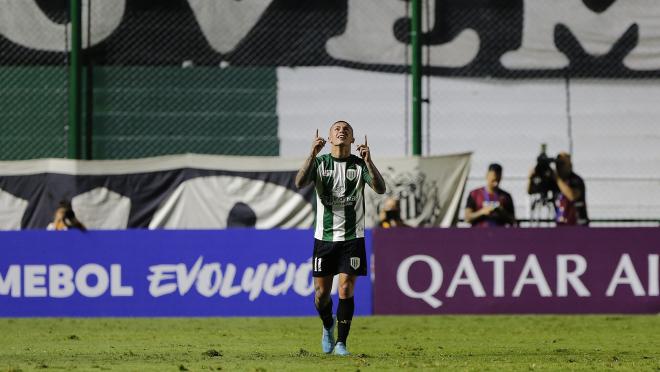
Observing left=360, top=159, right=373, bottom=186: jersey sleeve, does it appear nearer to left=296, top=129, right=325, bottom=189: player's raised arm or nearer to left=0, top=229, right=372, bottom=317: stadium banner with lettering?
left=296, top=129, right=325, bottom=189: player's raised arm

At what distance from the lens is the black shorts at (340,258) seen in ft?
32.7

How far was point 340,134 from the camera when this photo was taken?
9.81 meters

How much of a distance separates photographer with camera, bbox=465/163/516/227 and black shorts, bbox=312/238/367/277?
5.65 metres

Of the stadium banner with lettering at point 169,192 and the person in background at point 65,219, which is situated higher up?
the stadium banner with lettering at point 169,192

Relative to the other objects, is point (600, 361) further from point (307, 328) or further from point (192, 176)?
point (192, 176)

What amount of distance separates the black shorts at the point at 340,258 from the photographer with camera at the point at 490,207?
5.65 meters

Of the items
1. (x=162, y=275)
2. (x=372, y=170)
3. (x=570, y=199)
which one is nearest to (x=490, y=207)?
(x=570, y=199)

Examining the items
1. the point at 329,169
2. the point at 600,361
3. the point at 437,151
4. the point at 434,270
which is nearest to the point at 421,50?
the point at 437,151

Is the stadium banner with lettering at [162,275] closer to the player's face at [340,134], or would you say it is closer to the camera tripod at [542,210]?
the camera tripod at [542,210]

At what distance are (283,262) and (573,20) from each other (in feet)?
18.4

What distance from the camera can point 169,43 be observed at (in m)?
17.7

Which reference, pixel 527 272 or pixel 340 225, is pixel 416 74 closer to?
pixel 527 272

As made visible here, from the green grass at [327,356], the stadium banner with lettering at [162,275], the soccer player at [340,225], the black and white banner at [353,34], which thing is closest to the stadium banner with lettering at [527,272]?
the green grass at [327,356]

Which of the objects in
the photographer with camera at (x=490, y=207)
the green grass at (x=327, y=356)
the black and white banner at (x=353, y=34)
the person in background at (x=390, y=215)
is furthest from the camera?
the black and white banner at (x=353, y=34)
